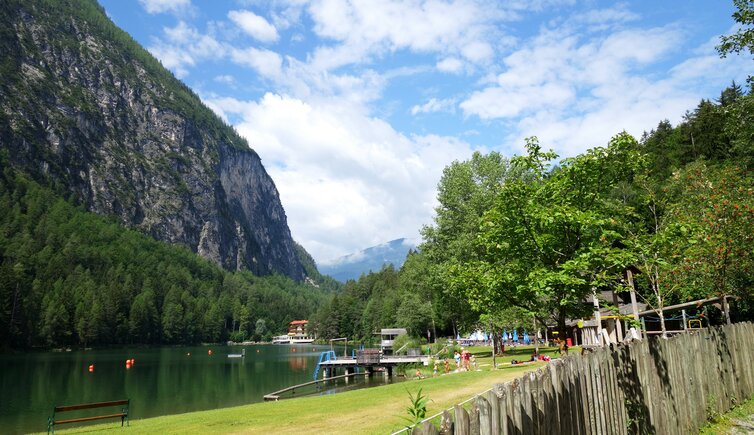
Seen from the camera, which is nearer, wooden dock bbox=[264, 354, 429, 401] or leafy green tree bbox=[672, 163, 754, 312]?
leafy green tree bbox=[672, 163, 754, 312]

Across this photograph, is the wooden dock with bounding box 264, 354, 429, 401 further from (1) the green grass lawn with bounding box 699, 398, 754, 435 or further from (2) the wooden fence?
(2) the wooden fence

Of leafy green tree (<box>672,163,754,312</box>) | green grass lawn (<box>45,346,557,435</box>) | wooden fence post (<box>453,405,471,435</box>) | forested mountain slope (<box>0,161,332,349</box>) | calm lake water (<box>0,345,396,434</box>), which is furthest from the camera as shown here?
forested mountain slope (<box>0,161,332,349</box>)

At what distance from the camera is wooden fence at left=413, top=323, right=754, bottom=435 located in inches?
179

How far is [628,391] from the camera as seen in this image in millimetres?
7984

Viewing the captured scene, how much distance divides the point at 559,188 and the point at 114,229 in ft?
667

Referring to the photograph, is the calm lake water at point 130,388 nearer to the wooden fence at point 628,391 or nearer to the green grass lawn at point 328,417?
the green grass lawn at point 328,417

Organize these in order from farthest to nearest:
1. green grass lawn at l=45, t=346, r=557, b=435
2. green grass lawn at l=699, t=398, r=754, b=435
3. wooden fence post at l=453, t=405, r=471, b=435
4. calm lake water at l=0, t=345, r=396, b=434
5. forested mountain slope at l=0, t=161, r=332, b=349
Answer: forested mountain slope at l=0, t=161, r=332, b=349 < calm lake water at l=0, t=345, r=396, b=434 < green grass lawn at l=45, t=346, r=557, b=435 < green grass lawn at l=699, t=398, r=754, b=435 < wooden fence post at l=453, t=405, r=471, b=435

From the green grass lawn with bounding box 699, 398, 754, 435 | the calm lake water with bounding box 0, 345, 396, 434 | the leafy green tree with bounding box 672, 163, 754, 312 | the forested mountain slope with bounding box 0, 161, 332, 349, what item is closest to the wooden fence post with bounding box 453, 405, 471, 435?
the green grass lawn with bounding box 699, 398, 754, 435

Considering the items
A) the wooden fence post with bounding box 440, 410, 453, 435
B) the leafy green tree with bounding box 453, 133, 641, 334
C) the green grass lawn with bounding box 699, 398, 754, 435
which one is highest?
the leafy green tree with bounding box 453, 133, 641, 334

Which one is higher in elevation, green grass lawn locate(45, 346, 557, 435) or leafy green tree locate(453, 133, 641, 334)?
leafy green tree locate(453, 133, 641, 334)

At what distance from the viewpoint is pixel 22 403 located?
→ 34.8m

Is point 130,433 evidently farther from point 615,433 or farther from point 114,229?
point 114,229

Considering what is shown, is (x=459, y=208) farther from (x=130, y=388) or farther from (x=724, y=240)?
(x=130, y=388)

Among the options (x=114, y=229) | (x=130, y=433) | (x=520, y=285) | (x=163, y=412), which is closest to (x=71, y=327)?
(x=114, y=229)
